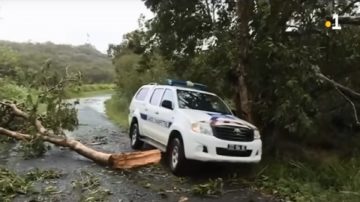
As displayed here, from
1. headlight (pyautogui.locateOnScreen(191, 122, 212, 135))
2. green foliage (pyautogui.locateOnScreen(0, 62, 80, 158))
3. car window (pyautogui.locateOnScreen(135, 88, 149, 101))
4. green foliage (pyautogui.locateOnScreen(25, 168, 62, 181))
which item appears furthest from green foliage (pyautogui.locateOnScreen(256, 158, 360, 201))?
green foliage (pyautogui.locateOnScreen(0, 62, 80, 158))

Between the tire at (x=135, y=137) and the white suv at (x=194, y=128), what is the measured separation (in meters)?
0.67

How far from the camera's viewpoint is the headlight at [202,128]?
8.88m

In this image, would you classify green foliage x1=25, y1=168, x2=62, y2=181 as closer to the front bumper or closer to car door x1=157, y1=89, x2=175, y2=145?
car door x1=157, y1=89, x2=175, y2=145

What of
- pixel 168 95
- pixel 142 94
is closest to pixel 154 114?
pixel 168 95

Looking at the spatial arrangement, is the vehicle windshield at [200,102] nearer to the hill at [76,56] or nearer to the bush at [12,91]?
the bush at [12,91]

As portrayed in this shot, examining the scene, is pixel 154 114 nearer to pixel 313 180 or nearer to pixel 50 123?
pixel 50 123

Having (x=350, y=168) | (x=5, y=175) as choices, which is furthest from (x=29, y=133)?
(x=350, y=168)

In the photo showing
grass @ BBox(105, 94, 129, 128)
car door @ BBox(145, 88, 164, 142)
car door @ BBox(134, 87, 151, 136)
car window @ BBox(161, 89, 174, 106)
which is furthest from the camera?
grass @ BBox(105, 94, 129, 128)

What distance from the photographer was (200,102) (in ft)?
34.3

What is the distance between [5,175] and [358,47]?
28.5 ft

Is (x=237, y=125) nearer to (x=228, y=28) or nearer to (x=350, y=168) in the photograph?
(x=350, y=168)

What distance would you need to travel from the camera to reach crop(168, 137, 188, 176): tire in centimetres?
911

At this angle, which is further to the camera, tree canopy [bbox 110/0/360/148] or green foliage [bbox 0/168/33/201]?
tree canopy [bbox 110/0/360/148]

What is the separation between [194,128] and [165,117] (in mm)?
1425
